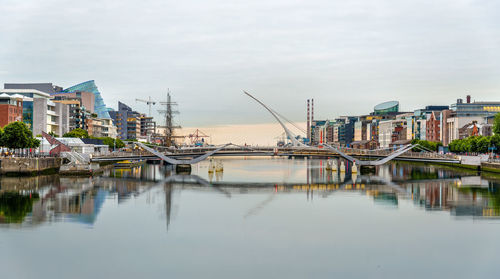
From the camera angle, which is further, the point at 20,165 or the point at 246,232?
the point at 20,165

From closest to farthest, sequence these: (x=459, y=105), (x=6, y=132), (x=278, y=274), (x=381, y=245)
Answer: (x=278, y=274) < (x=381, y=245) < (x=6, y=132) < (x=459, y=105)

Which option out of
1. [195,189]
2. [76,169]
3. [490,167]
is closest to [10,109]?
[76,169]

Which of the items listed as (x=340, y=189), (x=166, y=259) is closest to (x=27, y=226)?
(x=166, y=259)

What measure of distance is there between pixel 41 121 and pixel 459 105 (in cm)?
8560

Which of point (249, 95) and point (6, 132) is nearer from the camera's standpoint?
point (6, 132)

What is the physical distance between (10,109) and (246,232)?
7186cm

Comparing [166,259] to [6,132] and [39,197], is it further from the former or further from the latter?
[6,132]

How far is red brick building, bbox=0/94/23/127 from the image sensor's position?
89.2 metres

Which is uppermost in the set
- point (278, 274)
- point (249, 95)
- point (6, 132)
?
point (249, 95)

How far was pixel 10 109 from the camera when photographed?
298ft

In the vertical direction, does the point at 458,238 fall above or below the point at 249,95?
below

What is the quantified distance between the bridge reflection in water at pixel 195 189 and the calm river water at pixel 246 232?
144mm

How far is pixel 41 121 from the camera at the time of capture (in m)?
97.9

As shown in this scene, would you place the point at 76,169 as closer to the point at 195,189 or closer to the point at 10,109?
the point at 195,189
